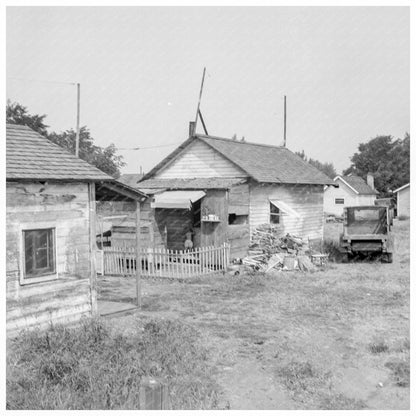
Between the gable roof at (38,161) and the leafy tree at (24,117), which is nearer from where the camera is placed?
the gable roof at (38,161)

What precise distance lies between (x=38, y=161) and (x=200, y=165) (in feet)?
41.8

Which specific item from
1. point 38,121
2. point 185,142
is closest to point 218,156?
point 185,142

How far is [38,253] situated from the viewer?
407 inches

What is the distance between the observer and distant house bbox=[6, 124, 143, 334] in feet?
32.3

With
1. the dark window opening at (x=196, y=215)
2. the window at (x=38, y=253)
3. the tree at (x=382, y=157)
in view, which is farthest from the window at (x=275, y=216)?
the tree at (x=382, y=157)

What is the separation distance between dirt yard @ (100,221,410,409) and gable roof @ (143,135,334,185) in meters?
6.04

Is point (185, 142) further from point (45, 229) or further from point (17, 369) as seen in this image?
point (17, 369)

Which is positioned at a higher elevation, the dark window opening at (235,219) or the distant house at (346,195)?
the distant house at (346,195)

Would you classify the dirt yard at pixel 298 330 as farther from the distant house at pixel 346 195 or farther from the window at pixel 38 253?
the distant house at pixel 346 195

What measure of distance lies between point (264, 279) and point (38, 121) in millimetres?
38819

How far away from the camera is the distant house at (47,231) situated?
32.3ft

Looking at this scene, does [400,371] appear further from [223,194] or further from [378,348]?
[223,194]

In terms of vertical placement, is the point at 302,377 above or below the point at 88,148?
below

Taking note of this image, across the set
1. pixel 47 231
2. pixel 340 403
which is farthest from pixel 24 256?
pixel 340 403
